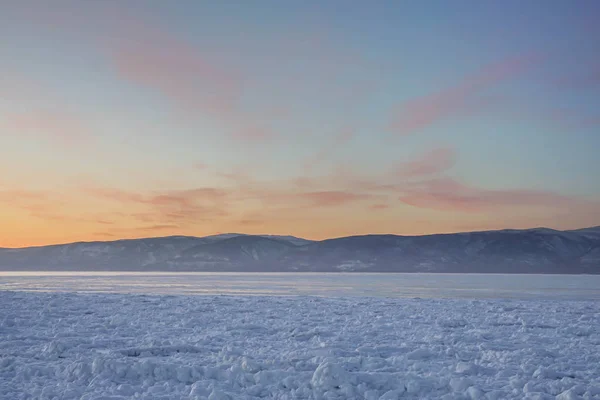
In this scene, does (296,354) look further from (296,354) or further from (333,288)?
(333,288)

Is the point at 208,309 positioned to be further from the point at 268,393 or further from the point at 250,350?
the point at 268,393

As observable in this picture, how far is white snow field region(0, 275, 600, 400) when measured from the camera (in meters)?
8.29

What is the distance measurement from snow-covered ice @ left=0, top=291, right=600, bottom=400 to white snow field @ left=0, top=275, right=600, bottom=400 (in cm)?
3

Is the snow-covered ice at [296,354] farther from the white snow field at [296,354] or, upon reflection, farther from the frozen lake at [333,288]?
the frozen lake at [333,288]

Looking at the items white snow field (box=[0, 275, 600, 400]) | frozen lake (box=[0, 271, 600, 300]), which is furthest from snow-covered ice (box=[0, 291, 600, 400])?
frozen lake (box=[0, 271, 600, 300])

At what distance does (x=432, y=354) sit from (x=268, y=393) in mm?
4391

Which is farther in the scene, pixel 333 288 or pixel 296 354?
pixel 333 288

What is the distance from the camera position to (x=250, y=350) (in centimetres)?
1152

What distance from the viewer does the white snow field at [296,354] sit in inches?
326


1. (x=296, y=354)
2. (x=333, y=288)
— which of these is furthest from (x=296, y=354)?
(x=333, y=288)

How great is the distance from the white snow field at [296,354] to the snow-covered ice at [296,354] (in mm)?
27

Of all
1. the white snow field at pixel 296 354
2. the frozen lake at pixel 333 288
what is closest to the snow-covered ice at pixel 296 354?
the white snow field at pixel 296 354

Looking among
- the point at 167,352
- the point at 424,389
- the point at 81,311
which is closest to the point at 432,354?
the point at 424,389

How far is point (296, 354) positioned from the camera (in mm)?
10766
